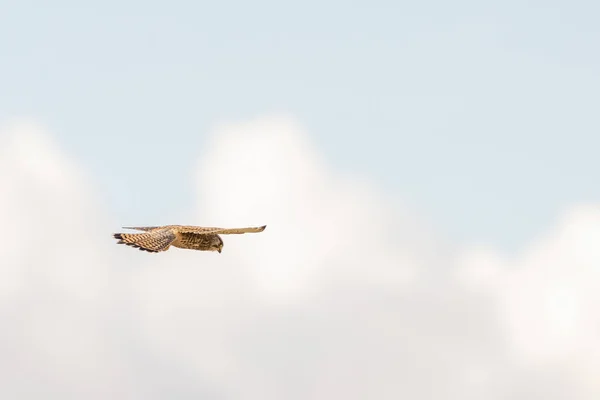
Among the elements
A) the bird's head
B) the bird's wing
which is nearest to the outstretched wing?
the bird's wing

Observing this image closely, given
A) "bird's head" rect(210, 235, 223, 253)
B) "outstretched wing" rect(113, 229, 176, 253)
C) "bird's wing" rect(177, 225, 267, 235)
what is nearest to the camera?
"outstretched wing" rect(113, 229, 176, 253)

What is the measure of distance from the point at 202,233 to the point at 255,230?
13.7 ft

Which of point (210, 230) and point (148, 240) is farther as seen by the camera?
point (210, 230)

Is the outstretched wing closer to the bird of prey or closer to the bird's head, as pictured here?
the bird of prey

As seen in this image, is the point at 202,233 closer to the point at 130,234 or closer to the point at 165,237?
the point at 165,237

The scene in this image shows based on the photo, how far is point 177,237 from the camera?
54.2m

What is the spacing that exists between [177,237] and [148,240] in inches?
241

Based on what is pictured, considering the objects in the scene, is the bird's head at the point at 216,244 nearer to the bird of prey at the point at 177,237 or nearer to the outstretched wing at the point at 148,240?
the bird of prey at the point at 177,237

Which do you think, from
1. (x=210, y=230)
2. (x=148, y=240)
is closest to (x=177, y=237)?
(x=210, y=230)

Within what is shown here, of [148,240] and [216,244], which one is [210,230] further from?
[148,240]

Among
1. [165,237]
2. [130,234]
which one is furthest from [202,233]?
[130,234]

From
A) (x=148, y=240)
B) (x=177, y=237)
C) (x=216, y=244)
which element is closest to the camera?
(x=148, y=240)

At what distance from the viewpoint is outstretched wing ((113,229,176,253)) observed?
46.3 metres

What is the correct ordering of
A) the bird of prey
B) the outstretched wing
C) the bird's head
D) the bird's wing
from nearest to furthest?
the outstretched wing
the bird of prey
the bird's wing
the bird's head
